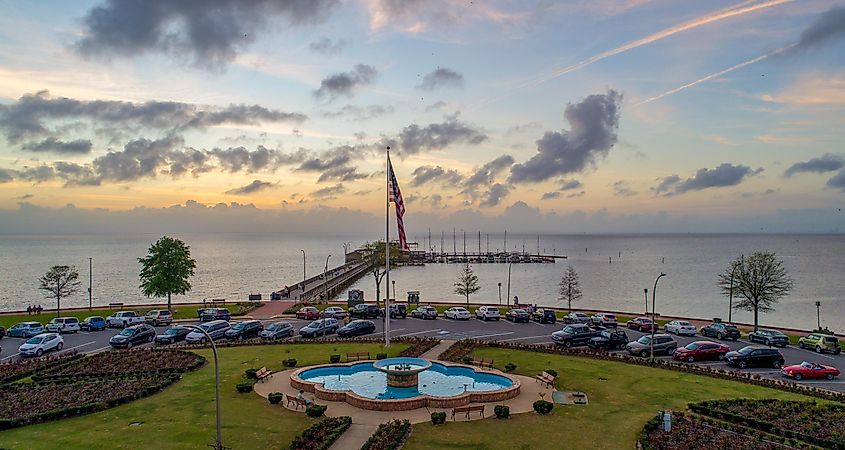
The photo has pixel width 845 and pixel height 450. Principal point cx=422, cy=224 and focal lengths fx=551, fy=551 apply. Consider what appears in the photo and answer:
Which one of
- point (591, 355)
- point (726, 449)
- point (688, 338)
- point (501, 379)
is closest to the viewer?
point (726, 449)

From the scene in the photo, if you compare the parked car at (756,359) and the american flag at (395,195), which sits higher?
the american flag at (395,195)

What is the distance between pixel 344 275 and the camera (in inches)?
5098

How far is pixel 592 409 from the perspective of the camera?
27.9m

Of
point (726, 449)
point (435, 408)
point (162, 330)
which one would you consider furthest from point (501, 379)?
point (162, 330)

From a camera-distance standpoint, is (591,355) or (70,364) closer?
(70,364)

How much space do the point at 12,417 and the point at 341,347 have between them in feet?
73.1

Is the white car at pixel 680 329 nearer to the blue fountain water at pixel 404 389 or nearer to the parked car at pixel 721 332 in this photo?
the parked car at pixel 721 332

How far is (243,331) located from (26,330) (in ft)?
62.7

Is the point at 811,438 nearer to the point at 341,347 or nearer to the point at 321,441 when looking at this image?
the point at 321,441

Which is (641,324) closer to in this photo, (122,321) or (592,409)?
(592,409)

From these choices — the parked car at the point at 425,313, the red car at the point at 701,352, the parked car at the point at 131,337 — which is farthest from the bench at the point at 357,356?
the red car at the point at 701,352

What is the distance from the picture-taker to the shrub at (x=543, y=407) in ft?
88.5

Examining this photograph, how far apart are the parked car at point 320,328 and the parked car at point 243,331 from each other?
13.2ft

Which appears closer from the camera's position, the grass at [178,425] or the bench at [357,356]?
the grass at [178,425]
